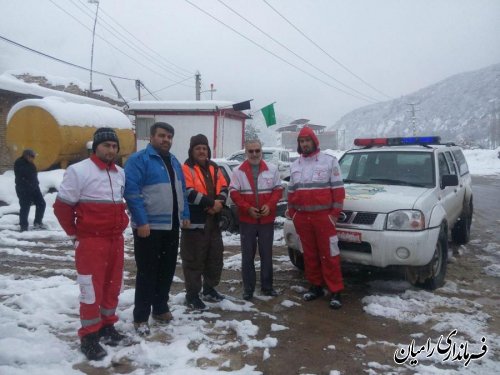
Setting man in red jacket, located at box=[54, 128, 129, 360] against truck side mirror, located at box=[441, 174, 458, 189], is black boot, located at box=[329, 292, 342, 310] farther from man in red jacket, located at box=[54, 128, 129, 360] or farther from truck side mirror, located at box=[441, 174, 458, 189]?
man in red jacket, located at box=[54, 128, 129, 360]

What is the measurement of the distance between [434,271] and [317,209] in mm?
1766

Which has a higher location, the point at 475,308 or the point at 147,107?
the point at 147,107

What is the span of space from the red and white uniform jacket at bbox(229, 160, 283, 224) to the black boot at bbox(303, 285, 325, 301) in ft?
3.18

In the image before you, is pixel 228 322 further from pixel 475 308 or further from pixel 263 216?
pixel 475 308

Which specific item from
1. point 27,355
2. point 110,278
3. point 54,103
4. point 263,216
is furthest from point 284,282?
point 54,103

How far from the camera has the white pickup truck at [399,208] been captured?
4664mm

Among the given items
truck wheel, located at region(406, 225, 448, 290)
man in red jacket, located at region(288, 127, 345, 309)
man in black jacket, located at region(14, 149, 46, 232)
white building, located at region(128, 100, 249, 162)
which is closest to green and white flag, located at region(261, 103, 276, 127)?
white building, located at region(128, 100, 249, 162)

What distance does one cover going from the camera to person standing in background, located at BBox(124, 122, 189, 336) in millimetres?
3803

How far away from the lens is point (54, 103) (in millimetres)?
14359

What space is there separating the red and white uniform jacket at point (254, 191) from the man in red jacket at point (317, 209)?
9.8 inches

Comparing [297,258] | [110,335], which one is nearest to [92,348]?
[110,335]

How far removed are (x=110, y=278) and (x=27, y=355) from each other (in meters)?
0.85

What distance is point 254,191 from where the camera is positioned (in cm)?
482

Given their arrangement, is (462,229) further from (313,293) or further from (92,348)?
(92,348)
